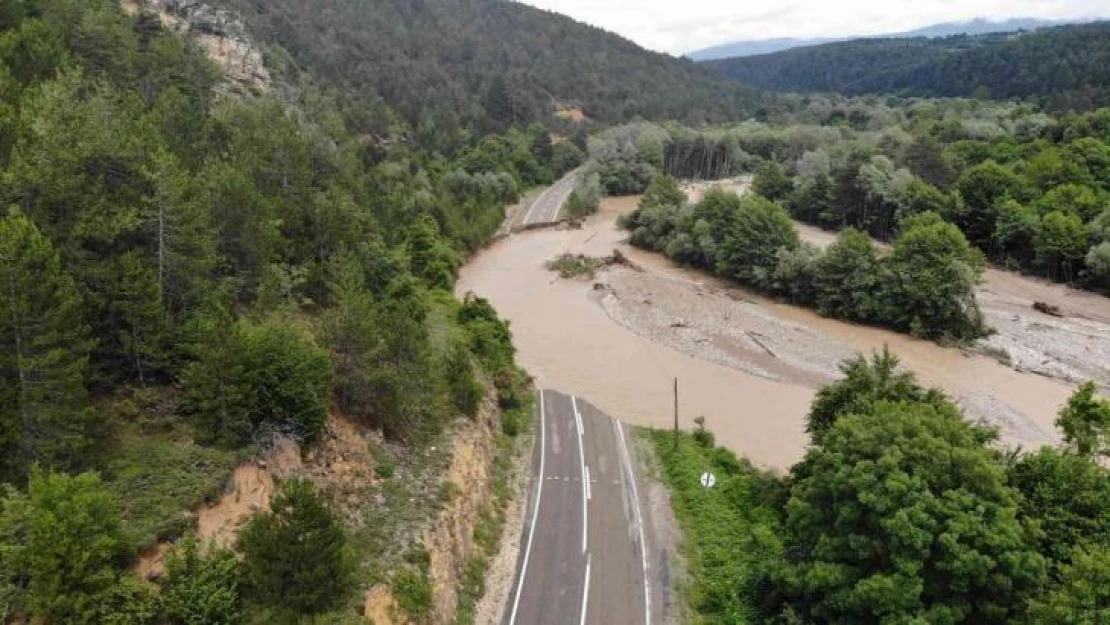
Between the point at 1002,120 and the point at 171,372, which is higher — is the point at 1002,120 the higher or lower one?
the higher one

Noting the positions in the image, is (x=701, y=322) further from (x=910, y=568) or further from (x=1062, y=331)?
(x=910, y=568)

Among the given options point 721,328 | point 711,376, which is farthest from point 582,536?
point 721,328

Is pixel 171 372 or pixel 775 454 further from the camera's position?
pixel 775 454

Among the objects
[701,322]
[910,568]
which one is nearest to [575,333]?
[701,322]

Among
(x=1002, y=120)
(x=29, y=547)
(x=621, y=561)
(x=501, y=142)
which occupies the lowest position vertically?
(x=621, y=561)

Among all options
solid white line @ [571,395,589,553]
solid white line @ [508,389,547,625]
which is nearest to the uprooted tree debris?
solid white line @ [508,389,547,625]

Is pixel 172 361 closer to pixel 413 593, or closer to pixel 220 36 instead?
pixel 413 593

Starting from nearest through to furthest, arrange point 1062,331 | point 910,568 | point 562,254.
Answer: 1. point 910,568
2. point 1062,331
3. point 562,254

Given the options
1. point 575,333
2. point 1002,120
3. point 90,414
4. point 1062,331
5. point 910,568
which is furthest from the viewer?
point 1002,120
